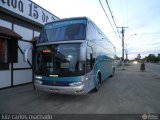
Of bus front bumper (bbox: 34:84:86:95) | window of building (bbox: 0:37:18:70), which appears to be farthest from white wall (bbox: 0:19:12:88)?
bus front bumper (bbox: 34:84:86:95)

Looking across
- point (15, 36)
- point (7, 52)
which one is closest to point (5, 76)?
point (7, 52)

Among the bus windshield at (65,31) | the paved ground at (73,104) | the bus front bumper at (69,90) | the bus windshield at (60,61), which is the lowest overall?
the paved ground at (73,104)

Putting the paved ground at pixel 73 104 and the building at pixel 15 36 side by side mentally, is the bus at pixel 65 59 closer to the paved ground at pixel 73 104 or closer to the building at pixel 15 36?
the paved ground at pixel 73 104

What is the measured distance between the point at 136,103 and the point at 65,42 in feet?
12.9

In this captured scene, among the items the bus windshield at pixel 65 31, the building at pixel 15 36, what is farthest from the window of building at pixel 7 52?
the bus windshield at pixel 65 31

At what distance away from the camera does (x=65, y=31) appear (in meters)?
8.05

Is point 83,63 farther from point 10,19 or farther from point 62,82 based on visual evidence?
point 10,19

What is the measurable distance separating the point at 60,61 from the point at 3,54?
194 inches

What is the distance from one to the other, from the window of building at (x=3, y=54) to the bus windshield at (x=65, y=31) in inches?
133

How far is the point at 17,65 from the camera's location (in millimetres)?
11695

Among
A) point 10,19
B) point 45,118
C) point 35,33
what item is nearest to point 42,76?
point 45,118

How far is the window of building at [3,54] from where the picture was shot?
10.5m

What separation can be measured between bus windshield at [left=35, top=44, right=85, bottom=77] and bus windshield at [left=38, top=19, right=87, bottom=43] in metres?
0.45

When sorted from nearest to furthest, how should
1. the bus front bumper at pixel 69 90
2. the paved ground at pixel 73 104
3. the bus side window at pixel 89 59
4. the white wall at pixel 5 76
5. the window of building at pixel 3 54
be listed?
the paved ground at pixel 73 104 < the bus front bumper at pixel 69 90 < the bus side window at pixel 89 59 < the white wall at pixel 5 76 < the window of building at pixel 3 54
